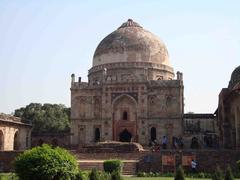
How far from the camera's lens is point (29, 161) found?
14328mm

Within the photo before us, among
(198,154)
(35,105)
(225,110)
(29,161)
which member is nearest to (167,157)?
(198,154)

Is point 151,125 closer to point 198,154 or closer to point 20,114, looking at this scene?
point 198,154

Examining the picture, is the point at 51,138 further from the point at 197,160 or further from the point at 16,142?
the point at 197,160

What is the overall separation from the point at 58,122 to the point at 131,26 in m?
15.3

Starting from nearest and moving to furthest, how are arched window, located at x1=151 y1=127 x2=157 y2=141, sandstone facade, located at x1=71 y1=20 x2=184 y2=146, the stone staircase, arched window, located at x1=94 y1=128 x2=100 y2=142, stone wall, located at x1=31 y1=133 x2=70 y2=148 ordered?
1. the stone staircase
2. sandstone facade, located at x1=71 y1=20 x2=184 y2=146
3. arched window, located at x1=151 y1=127 x2=157 y2=141
4. arched window, located at x1=94 y1=128 x2=100 y2=142
5. stone wall, located at x1=31 y1=133 x2=70 y2=148

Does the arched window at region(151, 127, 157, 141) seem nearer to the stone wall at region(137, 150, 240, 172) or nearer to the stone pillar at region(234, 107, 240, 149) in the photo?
the stone pillar at region(234, 107, 240, 149)

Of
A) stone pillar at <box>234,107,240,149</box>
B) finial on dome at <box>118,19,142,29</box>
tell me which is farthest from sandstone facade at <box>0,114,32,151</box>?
stone pillar at <box>234,107,240,149</box>

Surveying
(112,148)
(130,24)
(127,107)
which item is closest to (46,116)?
(130,24)

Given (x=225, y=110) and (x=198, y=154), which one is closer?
(x=198, y=154)

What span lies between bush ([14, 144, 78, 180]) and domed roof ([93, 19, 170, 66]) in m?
28.5

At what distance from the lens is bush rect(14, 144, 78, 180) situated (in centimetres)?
1416

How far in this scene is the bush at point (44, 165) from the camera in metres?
14.2

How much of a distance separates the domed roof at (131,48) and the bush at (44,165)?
28.5 m

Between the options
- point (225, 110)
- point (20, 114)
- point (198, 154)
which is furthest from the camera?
point (20, 114)
